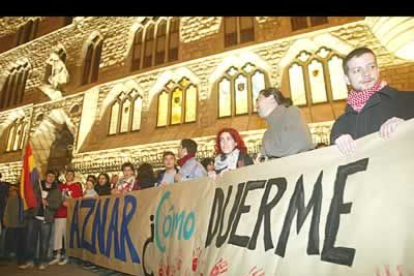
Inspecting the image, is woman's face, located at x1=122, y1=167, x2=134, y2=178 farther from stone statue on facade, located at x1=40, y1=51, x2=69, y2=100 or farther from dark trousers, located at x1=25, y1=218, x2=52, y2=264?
stone statue on facade, located at x1=40, y1=51, x2=69, y2=100

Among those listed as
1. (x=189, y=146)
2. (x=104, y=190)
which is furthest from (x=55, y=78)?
(x=189, y=146)

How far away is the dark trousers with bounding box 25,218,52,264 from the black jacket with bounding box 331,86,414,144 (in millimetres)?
3158

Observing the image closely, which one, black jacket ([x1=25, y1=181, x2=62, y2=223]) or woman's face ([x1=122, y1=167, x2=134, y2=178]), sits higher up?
woman's face ([x1=122, y1=167, x2=134, y2=178])

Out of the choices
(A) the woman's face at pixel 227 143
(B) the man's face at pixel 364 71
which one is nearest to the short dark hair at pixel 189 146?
(A) the woman's face at pixel 227 143

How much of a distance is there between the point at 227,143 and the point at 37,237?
2.53m

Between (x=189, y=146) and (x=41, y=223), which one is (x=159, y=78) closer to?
(x=41, y=223)

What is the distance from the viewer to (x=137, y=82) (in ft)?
21.8

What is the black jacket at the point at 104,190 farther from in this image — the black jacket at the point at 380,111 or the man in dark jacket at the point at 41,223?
the black jacket at the point at 380,111

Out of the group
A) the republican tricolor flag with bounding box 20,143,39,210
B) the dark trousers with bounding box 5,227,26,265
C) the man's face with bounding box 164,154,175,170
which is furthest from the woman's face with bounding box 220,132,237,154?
the dark trousers with bounding box 5,227,26,265

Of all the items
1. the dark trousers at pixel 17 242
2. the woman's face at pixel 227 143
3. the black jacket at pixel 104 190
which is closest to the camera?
the woman's face at pixel 227 143

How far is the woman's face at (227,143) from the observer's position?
6.45ft

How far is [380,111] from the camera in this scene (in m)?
1.24

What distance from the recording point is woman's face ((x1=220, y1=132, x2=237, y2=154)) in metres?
1.97

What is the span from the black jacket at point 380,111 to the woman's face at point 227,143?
760mm
